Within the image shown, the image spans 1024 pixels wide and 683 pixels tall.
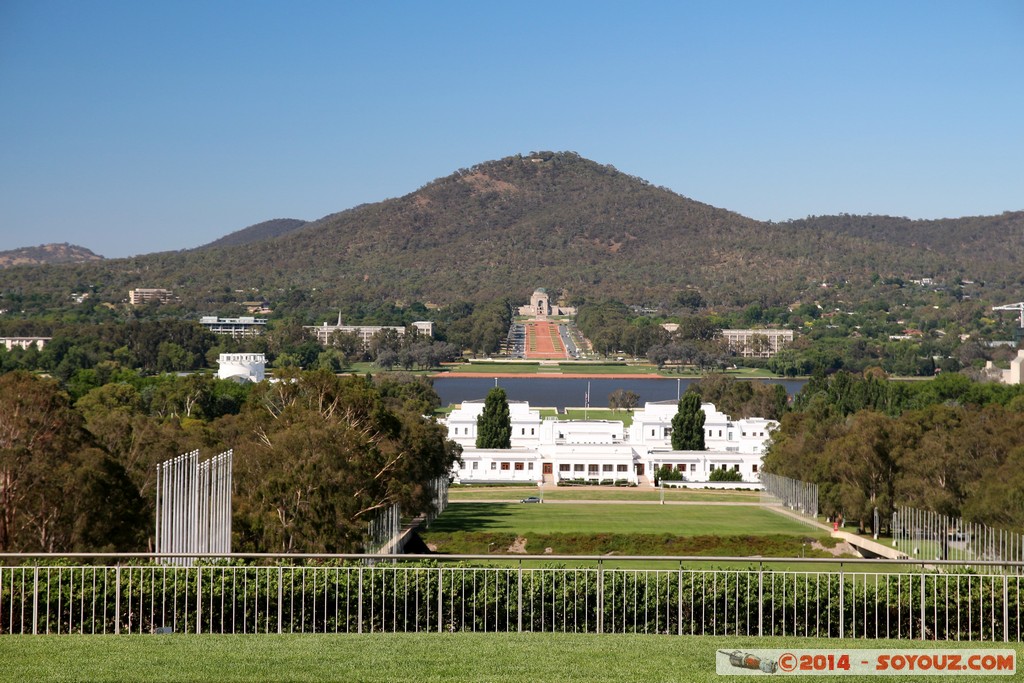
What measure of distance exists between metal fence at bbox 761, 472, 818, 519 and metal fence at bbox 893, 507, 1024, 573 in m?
6.09

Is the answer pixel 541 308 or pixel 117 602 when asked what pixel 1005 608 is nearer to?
pixel 117 602

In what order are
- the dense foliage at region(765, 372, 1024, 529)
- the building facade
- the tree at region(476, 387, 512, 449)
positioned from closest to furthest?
the dense foliage at region(765, 372, 1024, 529), the tree at region(476, 387, 512, 449), the building facade

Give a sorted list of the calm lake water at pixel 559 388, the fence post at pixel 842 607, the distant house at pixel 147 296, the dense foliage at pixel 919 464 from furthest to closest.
→ the distant house at pixel 147 296, the calm lake water at pixel 559 388, the dense foliage at pixel 919 464, the fence post at pixel 842 607

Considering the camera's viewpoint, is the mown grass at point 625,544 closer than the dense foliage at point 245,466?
No

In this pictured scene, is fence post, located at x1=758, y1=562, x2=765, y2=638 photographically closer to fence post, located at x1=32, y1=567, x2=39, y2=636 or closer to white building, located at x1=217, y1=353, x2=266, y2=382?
fence post, located at x1=32, y1=567, x2=39, y2=636

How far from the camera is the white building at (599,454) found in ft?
180

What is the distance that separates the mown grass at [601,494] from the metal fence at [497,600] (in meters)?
30.1

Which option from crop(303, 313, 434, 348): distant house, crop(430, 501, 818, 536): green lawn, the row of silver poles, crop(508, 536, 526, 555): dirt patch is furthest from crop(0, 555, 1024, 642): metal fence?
crop(303, 313, 434, 348): distant house

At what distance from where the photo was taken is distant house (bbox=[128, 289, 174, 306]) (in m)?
182

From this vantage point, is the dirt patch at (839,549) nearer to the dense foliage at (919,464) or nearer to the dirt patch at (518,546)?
the dense foliage at (919,464)

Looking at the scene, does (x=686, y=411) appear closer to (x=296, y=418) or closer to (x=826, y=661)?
(x=296, y=418)

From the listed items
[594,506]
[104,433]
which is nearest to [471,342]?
[594,506]

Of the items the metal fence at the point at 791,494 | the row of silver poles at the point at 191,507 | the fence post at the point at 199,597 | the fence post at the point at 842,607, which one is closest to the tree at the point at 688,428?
the metal fence at the point at 791,494

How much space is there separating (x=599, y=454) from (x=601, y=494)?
8070 mm
